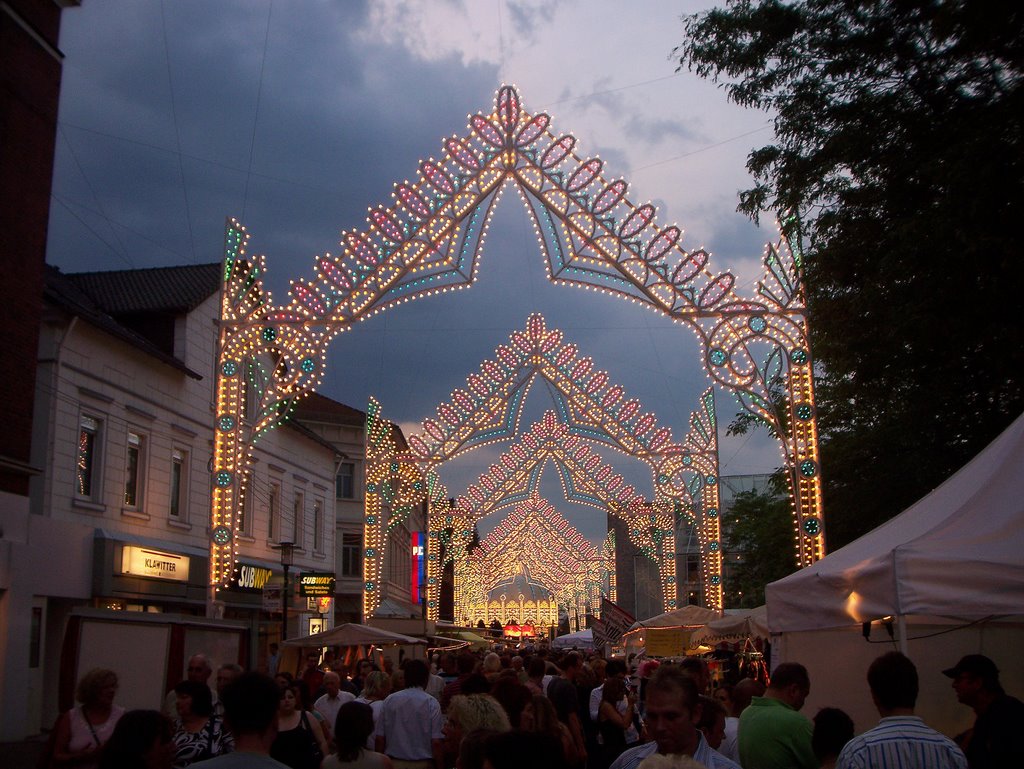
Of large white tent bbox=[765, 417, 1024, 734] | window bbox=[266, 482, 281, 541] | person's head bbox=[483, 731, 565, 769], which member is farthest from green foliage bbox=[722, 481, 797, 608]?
person's head bbox=[483, 731, 565, 769]

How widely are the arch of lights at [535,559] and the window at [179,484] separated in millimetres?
17977

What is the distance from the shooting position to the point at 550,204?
20.0m

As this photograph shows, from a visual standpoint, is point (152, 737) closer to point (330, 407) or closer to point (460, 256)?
point (460, 256)

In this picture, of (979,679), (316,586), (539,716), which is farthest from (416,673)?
(316,586)

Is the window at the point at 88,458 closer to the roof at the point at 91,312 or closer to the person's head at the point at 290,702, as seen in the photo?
the roof at the point at 91,312

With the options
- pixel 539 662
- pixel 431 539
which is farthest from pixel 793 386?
pixel 431 539

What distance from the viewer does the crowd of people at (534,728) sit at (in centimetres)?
489

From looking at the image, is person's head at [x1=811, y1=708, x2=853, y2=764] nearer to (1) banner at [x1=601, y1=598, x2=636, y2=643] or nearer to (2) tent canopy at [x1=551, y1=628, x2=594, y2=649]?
(1) banner at [x1=601, y1=598, x2=636, y2=643]

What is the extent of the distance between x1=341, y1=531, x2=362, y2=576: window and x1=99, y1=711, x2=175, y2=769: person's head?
4404 centimetres

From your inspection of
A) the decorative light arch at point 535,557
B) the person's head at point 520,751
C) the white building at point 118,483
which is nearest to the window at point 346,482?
the decorative light arch at point 535,557

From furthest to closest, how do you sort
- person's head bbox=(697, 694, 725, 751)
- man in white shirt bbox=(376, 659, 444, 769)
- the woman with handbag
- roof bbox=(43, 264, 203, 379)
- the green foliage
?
the green foliage, roof bbox=(43, 264, 203, 379), man in white shirt bbox=(376, 659, 444, 769), the woman with handbag, person's head bbox=(697, 694, 725, 751)

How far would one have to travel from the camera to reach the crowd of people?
489cm

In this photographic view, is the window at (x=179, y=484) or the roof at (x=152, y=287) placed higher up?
the roof at (x=152, y=287)

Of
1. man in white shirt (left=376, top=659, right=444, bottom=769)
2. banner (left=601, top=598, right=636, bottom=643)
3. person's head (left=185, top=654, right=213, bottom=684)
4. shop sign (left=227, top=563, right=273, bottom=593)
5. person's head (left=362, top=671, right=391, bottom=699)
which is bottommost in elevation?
man in white shirt (left=376, top=659, right=444, bottom=769)
